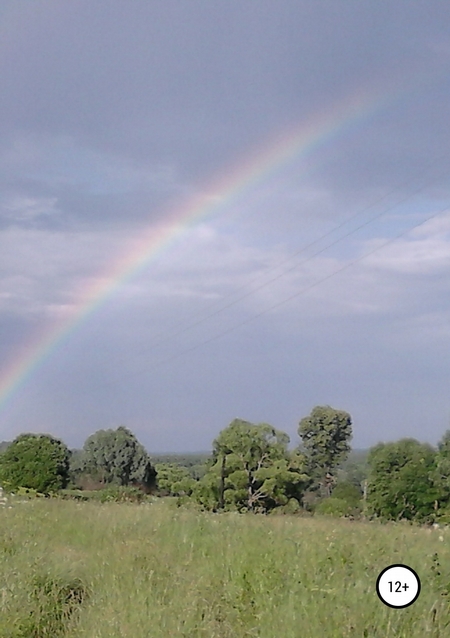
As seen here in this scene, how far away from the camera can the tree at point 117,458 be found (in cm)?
6000

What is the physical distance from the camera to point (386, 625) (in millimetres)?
4527

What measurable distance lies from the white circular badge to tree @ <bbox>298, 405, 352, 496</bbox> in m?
58.4

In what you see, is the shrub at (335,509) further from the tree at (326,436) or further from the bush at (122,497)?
the tree at (326,436)

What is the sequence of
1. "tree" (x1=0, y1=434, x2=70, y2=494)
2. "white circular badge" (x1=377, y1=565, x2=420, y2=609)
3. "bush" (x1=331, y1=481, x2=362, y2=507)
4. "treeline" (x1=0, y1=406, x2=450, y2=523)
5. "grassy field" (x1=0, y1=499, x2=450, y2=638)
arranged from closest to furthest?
"white circular badge" (x1=377, y1=565, x2=420, y2=609), "grassy field" (x1=0, y1=499, x2=450, y2=638), "treeline" (x1=0, y1=406, x2=450, y2=523), "tree" (x1=0, y1=434, x2=70, y2=494), "bush" (x1=331, y1=481, x2=362, y2=507)

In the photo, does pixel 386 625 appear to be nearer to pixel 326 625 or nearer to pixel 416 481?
pixel 326 625

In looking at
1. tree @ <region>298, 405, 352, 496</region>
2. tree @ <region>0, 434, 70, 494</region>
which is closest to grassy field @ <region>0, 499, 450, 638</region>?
tree @ <region>0, 434, 70, 494</region>

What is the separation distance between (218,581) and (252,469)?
39.8 meters

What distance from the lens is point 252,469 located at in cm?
4475

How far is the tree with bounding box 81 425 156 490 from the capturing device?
60.0 meters

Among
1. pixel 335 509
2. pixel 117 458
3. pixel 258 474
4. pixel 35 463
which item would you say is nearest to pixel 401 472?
pixel 258 474

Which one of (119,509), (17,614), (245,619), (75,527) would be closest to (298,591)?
(245,619)

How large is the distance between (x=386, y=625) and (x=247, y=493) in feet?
Result: 131

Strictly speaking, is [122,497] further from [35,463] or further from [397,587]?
[35,463]

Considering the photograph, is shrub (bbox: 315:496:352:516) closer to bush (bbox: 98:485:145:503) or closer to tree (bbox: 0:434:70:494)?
bush (bbox: 98:485:145:503)
